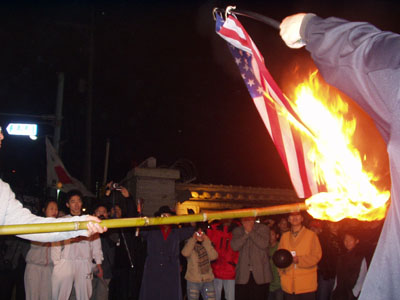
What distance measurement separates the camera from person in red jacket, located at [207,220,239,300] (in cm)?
820

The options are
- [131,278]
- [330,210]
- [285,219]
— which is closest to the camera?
[330,210]

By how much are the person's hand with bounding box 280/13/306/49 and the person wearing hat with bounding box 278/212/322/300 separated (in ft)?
19.0

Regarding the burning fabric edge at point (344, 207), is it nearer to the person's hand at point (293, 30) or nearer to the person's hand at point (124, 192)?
the person's hand at point (293, 30)

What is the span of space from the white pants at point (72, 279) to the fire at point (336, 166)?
4.72 meters

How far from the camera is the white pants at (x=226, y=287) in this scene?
8.13 m

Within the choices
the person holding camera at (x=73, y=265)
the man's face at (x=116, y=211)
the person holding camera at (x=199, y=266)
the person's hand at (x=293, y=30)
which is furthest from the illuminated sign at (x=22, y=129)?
the person's hand at (x=293, y=30)

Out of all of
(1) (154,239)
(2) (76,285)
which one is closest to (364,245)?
(1) (154,239)

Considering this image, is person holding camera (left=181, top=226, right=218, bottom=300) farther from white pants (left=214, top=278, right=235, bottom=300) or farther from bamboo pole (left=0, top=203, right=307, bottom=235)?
bamboo pole (left=0, top=203, right=307, bottom=235)

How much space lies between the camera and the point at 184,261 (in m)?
8.56

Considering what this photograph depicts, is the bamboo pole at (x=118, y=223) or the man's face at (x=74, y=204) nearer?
the bamboo pole at (x=118, y=223)

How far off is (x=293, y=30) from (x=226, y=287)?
704 cm

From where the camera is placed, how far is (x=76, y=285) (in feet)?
22.2

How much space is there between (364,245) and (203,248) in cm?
319

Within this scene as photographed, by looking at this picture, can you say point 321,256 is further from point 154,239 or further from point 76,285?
point 76,285
